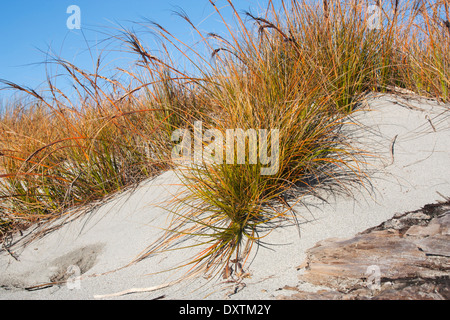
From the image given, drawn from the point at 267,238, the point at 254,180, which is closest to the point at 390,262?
the point at 267,238

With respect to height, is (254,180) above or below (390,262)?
above

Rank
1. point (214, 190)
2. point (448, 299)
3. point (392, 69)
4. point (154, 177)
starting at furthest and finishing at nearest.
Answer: point (392, 69)
point (154, 177)
point (214, 190)
point (448, 299)

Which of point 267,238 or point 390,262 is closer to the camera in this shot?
point 390,262

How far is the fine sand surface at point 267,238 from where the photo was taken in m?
1.67

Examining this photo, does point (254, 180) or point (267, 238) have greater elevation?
point (254, 180)

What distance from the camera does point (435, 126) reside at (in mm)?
2410

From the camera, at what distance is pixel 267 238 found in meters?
1.83

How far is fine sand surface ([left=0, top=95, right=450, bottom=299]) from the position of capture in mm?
1671

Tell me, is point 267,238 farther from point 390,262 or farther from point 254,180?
point 390,262

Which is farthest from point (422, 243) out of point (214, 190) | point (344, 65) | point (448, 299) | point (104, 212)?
point (104, 212)

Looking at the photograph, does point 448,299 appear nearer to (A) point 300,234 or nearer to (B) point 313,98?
(A) point 300,234

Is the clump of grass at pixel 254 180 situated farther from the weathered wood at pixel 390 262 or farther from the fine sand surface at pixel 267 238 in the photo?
the weathered wood at pixel 390 262

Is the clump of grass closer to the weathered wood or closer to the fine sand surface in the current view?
the fine sand surface
